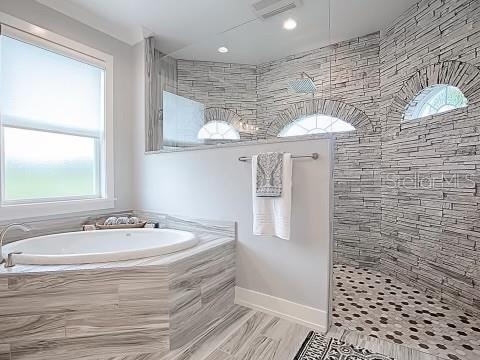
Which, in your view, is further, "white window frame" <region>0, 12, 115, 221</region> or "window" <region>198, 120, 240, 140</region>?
"window" <region>198, 120, 240, 140</region>

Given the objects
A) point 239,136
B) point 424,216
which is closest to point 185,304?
point 239,136

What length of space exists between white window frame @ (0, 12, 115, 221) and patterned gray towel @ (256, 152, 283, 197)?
1737mm

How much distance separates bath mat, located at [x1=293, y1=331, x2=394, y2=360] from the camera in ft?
5.13

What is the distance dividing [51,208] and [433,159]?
136 inches

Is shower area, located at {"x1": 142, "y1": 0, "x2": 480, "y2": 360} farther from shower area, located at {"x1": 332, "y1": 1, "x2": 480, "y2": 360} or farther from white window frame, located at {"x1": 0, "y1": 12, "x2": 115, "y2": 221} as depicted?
white window frame, located at {"x1": 0, "y1": 12, "x2": 115, "y2": 221}

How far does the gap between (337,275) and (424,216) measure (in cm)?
104

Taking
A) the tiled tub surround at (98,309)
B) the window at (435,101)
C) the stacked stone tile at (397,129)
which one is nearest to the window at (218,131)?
the stacked stone tile at (397,129)

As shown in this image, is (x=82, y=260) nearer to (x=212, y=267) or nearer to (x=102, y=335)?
(x=102, y=335)

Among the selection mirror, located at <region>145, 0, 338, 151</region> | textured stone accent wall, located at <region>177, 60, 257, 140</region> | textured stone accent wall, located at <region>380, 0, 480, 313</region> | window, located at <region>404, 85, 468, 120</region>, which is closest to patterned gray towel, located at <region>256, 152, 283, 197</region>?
mirror, located at <region>145, 0, 338, 151</region>

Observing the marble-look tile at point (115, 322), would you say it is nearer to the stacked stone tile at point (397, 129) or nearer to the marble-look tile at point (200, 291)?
the marble-look tile at point (200, 291)

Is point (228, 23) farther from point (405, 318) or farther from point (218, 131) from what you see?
point (405, 318)

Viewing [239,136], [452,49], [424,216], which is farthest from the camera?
[239,136]

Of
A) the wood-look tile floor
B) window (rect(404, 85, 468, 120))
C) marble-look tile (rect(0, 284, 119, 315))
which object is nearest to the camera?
marble-look tile (rect(0, 284, 119, 315))

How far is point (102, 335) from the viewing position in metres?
1.59
